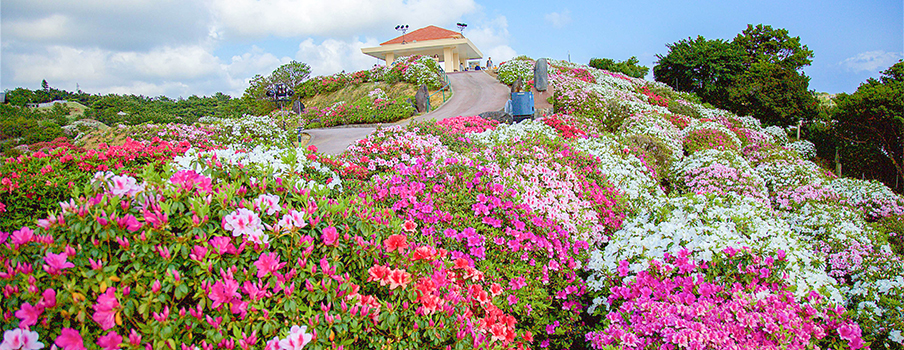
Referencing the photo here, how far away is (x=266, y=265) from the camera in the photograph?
186 centimetres

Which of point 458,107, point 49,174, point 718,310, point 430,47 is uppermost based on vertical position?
point 430,47

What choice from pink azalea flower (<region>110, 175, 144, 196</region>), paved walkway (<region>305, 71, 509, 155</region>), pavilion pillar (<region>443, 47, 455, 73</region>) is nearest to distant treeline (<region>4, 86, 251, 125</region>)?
paved walkway (<region>305, 71, 509, 155</region>)

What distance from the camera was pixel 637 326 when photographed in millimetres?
2947

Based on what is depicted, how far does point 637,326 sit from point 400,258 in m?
1.84

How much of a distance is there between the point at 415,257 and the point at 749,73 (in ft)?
120

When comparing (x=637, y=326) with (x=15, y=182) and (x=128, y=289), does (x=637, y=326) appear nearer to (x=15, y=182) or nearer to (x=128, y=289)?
(x=128, y=289)

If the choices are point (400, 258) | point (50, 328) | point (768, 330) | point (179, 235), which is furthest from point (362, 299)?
point (768, 330)

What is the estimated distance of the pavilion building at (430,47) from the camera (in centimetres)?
3925

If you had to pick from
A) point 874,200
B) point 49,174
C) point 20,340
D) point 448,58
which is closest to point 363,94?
point 448,58

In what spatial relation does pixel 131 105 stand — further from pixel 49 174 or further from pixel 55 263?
pixel 55 263

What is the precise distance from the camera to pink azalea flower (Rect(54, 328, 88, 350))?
147cm

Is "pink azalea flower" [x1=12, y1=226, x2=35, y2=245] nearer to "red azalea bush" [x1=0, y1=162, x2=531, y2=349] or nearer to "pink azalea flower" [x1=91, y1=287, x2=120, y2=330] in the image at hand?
"red azalea bush" [x1=0, y1=162, x2=531, y2=349]

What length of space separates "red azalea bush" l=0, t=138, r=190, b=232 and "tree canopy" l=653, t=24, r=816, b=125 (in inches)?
1385

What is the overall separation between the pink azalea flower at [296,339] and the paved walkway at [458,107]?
925 cm
